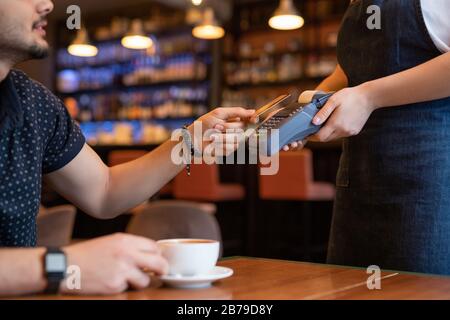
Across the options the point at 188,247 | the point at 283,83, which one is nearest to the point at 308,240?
the point at 283,83

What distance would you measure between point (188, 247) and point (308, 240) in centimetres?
366

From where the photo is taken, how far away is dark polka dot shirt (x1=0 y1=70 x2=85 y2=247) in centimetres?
107

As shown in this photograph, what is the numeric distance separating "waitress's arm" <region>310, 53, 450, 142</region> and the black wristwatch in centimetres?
57

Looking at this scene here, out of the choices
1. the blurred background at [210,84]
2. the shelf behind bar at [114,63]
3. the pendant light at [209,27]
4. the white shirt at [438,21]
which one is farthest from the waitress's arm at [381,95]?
the shelf behind bar at [114,63]

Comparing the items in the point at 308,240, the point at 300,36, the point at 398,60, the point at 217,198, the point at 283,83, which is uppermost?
the point at 300,36

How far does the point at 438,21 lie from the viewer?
127 centimetres

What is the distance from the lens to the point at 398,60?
4.34 feet

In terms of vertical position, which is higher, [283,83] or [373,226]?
[283,83]

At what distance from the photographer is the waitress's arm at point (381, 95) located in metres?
1.17

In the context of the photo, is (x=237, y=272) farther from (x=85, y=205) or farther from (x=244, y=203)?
(x=244, y=203)

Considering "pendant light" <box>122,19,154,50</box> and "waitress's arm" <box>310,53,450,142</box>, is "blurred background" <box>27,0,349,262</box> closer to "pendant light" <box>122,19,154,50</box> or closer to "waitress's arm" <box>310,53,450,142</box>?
"pendant light" <box>122,19,154,50</box>

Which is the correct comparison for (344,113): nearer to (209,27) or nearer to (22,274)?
(22,274)

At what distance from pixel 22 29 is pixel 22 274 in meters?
0.54

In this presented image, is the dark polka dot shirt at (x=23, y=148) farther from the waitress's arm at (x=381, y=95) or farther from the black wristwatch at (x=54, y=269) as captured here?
the waitress's arm at (x=381, y=95)
